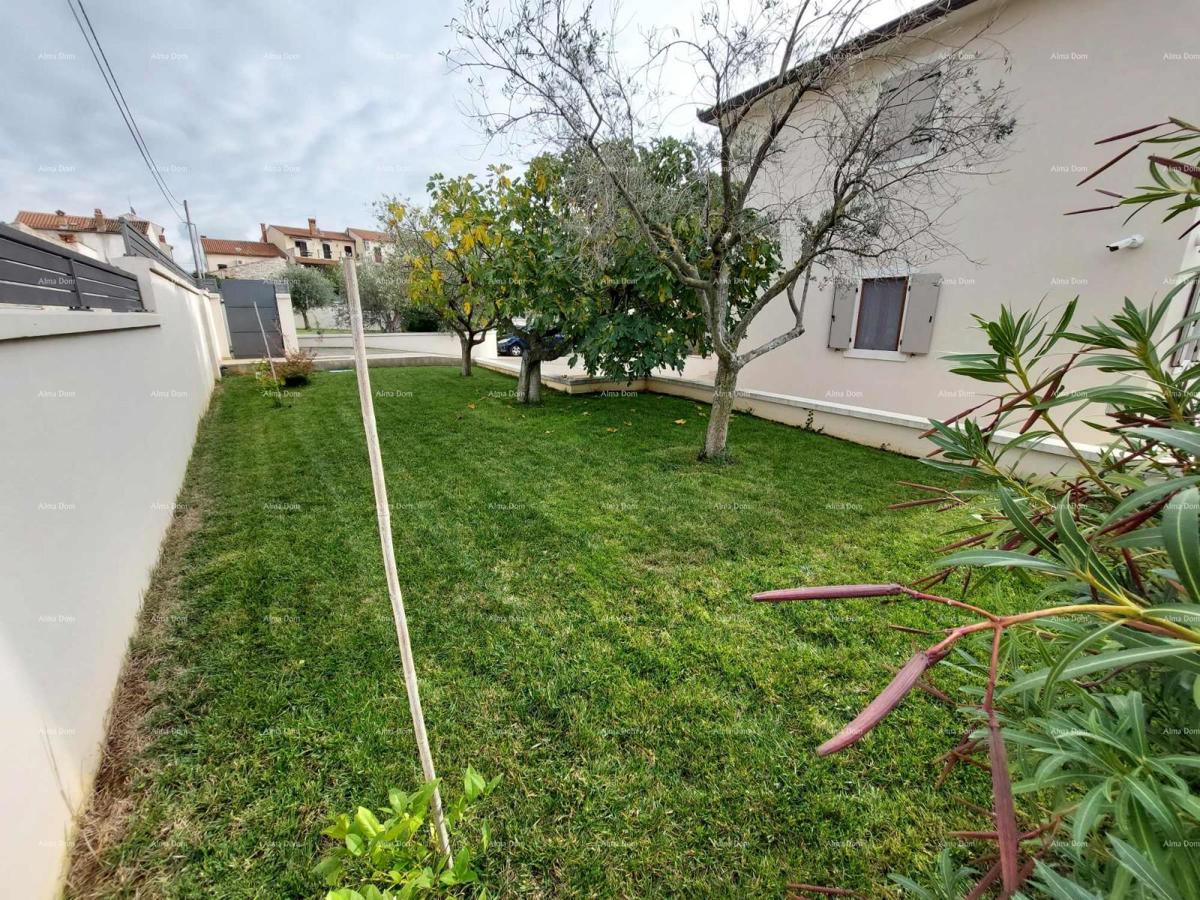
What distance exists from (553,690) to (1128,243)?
21.7ft

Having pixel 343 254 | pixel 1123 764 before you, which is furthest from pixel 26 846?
pixel 1123 764

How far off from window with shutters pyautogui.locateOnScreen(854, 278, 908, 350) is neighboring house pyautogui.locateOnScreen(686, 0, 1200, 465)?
0.02 m

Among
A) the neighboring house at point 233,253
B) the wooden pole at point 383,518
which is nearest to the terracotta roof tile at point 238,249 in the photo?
the neighboring house at point 233,253

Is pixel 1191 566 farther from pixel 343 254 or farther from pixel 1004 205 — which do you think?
pixel 1004 205

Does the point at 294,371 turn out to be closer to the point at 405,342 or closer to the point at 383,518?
the point at 383,518

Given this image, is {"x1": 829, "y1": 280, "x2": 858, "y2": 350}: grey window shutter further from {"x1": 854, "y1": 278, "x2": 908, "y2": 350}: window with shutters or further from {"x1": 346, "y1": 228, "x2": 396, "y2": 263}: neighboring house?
{"x1": 346, "y1": 228, "x2": 396, "y2": 263}: neighboring house

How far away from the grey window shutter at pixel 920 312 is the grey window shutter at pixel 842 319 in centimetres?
73

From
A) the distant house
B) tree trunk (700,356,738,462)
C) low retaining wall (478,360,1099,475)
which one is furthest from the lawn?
the distant house

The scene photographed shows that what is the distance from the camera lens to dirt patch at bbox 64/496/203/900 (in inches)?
58.3

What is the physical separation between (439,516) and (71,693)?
2.40 meters

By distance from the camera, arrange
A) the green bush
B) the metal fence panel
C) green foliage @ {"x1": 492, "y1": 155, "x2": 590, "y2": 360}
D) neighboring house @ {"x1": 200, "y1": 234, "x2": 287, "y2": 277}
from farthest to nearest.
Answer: neighboring house @ {"x1": 200, "y1": 234, "x2": 287, "y2": 277} < green foliage @ {"x1": 492, "y1": 155, "x2": 590, "y2": 360} < the metal fence panel < the green bush

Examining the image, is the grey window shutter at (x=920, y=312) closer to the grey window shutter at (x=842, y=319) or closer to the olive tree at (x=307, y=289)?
the grey window shutter at (x=842, y=319)

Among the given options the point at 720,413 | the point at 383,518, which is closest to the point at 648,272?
the point at 720,413

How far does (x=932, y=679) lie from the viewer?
233 centimetres
